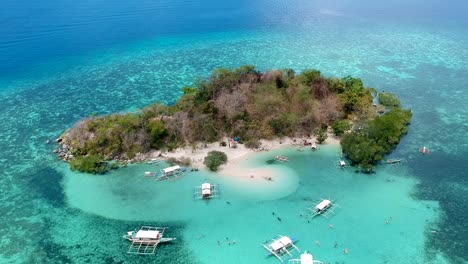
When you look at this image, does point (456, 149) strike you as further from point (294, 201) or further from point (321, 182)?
point (294, 201)

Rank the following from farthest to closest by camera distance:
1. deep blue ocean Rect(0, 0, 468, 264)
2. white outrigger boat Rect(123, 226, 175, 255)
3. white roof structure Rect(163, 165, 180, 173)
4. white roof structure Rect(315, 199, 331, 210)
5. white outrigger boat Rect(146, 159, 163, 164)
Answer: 1. white outrigger boat Rect(146, 159, 163, 164)
2. white roof structure Rect(163, 165, 180, 173)
3. white roof structure Rect(315, 199, 331, 210)
4. deep blue ocean Rect(0, 0, 468, 264)
5. white outrigger boat Rect(123, 226, 175, 255)

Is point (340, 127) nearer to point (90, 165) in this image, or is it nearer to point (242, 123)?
point (242, 123)

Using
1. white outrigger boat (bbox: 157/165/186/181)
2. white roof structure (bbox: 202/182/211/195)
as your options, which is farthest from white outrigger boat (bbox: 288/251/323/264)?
white outrigger boat (bbox: 157/165/186/181)

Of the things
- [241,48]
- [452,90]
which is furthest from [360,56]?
[241,48]

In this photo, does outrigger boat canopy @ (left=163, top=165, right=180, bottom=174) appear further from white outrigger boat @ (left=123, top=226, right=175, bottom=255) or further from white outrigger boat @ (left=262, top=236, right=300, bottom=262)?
white outrigger boat @ (left=262, top=236, right=300, bottom=262)

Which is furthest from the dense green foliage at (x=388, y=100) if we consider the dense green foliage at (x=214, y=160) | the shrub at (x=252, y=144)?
the dense green foliage at (x=214, y=160)

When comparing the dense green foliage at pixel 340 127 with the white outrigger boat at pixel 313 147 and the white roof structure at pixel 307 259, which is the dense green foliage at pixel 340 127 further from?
the white roof structure at pixel 307 259
